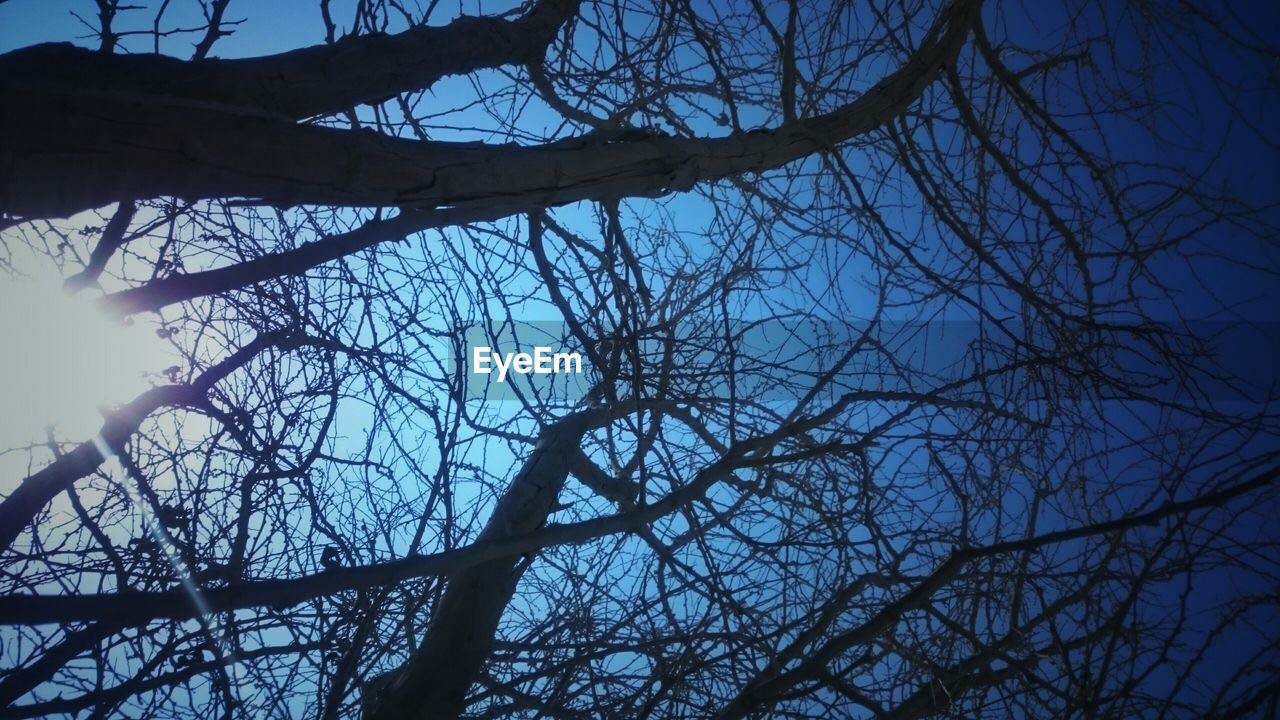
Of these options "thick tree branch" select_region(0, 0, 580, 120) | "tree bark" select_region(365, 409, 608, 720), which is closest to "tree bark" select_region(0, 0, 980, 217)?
"thick tree branch" select_region(0, 0, 580, 120)

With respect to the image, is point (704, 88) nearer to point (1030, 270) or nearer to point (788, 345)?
point (788, 345)

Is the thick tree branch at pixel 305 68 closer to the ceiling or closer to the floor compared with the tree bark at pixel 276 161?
closer to the ceiling

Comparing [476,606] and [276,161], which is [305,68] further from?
[476,606]

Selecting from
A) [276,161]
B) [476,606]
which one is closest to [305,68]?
[276,161]

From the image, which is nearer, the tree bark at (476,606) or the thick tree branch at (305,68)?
the thick tree branch at (305,68)

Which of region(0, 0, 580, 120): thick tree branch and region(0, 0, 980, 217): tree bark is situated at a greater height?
region(0, 0, 580, 120): thick tree branch

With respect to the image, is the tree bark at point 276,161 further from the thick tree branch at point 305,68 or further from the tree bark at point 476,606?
the tree bark at point 476,606

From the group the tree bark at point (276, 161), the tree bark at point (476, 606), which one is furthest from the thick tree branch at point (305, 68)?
the tree bark at point (476, 606)

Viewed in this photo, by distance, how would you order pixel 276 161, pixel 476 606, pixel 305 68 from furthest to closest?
1. pixel 476 606
2. pixel 305 68
3. pixel 276 161

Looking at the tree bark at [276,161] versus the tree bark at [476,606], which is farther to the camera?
the tree bark at [476,606]

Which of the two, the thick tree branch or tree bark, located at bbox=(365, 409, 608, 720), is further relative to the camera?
tree bark, located at bbox=(365, 409, 608, 720)

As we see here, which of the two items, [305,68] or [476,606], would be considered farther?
[476,606]

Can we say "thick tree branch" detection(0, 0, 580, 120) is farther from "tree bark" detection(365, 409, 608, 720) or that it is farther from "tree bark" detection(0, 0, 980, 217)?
"tree bark" detection(365, 409, 608, 720)

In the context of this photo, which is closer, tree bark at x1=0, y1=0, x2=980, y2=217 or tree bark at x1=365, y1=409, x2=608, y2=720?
tree bark at x1=0, y1=0, x2=980, y2=217
